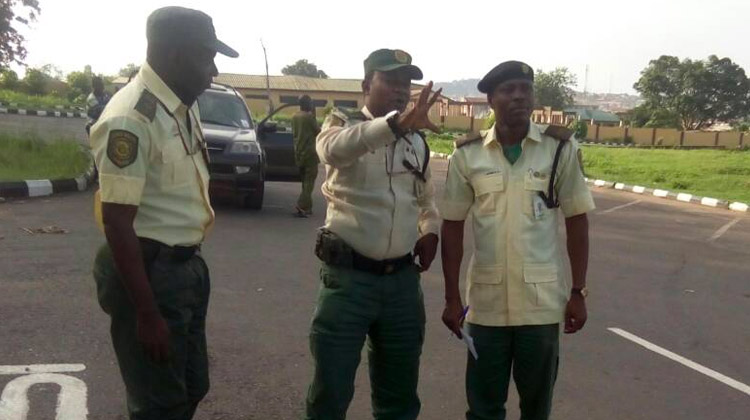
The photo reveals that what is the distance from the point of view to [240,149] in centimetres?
991

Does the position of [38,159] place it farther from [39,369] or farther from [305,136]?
[39,369]

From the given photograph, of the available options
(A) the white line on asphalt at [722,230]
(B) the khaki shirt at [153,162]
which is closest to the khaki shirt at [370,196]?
(B) the khaki shirt at [153,162]

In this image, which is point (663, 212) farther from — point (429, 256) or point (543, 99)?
point (543, 99)

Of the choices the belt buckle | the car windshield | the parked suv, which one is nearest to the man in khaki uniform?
the belt buckle

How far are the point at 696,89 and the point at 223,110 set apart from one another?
61.6 metres

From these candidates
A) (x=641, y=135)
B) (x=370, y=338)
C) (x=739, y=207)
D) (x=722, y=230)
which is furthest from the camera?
(x=641, y=135)

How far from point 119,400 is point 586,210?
254 cm

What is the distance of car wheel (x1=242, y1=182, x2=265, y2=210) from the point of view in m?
10.2

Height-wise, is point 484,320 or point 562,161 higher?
point 562,161

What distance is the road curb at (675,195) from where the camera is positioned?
15328mm

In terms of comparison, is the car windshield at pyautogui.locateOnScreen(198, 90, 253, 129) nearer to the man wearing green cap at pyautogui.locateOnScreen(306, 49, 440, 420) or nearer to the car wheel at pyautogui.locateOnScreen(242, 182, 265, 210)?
the car wheel at pyautogui.locateOnScreen(242, 182, 265, 210)

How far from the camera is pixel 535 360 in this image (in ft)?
9.90

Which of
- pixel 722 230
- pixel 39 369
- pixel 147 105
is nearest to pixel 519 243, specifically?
pixel 147 105

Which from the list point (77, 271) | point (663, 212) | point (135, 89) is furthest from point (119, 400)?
point (663, 212)
